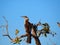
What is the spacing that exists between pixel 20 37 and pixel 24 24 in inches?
40.8

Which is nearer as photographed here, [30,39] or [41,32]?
[30,39]

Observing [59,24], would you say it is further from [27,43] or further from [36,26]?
[27,43]

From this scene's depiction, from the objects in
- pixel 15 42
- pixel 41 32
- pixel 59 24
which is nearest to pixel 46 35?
pixel 41 32

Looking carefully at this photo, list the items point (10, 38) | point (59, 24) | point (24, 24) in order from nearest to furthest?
1. point (24, 24)
2. point (10, 38)
3. point (59, 24)

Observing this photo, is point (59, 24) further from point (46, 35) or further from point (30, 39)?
point (30, 39)

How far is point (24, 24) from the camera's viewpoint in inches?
452

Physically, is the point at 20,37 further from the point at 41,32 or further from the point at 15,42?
the point at 41,32

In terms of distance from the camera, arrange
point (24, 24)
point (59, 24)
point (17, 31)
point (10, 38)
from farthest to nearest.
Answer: point (59, 24) → point (17, 31) → point (10, 38) → point (24, 24)

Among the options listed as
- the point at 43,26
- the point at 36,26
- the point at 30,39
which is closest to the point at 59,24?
the point at 43,26

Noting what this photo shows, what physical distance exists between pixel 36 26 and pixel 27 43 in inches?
54.7

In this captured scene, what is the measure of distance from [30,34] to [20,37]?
0.67 m

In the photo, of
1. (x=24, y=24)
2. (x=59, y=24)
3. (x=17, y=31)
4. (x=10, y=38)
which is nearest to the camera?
(x=24, y=24)

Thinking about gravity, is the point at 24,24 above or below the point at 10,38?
above

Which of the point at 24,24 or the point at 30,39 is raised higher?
the point at 24,24
